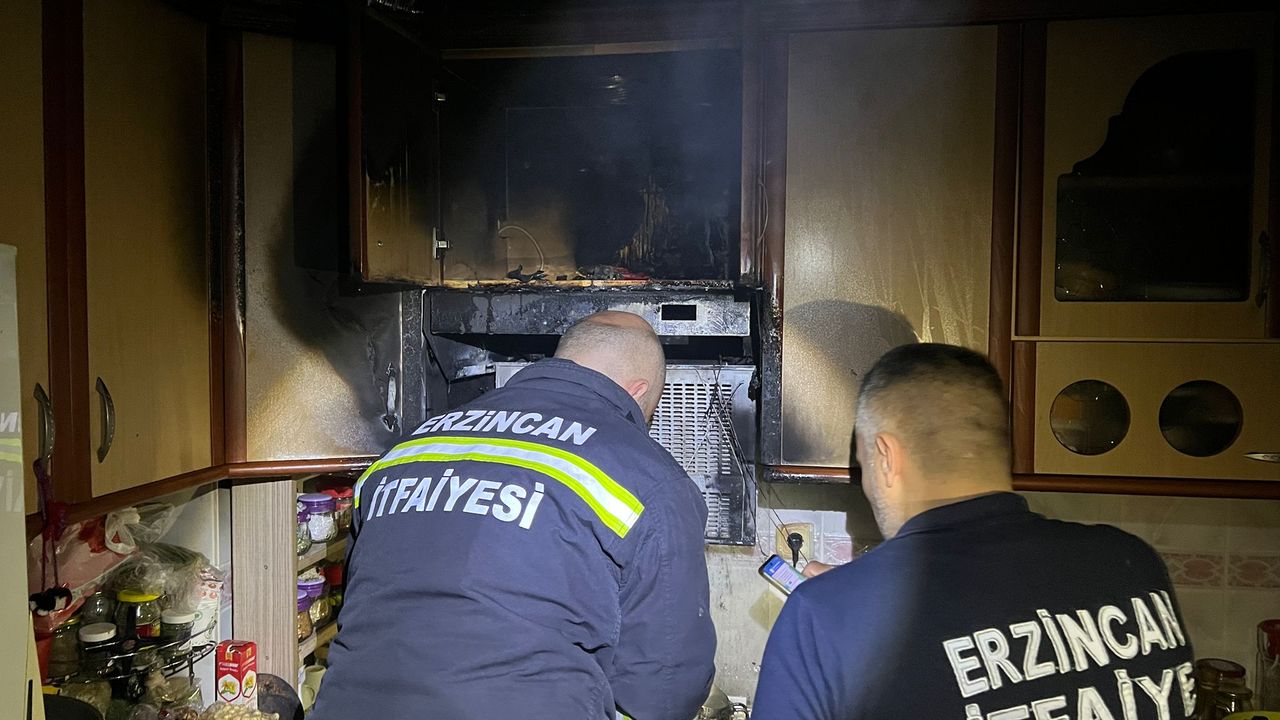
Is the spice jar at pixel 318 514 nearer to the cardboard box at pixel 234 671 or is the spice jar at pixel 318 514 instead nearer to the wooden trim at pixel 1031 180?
the cardboard box at pixel 234 671

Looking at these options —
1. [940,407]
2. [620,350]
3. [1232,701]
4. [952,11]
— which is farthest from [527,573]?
[1232,701]

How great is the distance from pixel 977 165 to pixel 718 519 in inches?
30.0

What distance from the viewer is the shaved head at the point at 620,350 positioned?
1.35 metres

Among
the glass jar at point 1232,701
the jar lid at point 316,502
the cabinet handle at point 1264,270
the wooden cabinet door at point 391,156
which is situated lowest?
the glass jar at point 1232,701

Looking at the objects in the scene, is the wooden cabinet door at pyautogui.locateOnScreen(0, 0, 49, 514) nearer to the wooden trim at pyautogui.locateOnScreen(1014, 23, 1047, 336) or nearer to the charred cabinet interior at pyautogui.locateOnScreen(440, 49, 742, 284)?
the charred cabinet interior at pyautogui.locateOnScreen(440, 49, 742, 284)

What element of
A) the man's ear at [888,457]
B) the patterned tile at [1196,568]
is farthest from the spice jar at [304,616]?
the patterned tile at [1196,568]

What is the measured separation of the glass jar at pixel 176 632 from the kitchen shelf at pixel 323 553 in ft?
0.66

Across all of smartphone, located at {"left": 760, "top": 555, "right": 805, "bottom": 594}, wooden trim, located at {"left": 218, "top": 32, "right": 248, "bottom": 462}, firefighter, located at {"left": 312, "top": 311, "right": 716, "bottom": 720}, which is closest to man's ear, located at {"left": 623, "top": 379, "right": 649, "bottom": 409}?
firefighter, located at {"left": 312, "top": 311, "right": 716, "bottom": 720}

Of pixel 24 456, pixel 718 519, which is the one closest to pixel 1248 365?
pixel 718 519

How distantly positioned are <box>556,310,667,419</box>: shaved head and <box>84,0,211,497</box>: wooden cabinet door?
578 mm

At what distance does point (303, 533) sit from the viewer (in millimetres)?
1624

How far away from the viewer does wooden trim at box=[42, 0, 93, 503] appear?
1024 millimetres

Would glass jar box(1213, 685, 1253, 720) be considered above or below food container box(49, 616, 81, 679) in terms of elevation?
below

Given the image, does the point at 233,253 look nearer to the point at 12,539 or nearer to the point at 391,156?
the point at 391,156
